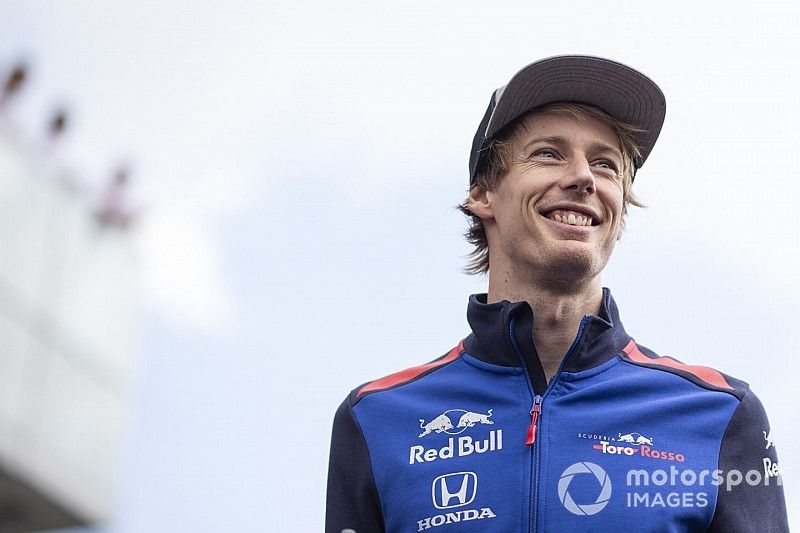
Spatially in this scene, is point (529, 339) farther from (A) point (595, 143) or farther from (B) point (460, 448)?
(A) point (595, 143)

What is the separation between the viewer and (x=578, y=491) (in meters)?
4.14

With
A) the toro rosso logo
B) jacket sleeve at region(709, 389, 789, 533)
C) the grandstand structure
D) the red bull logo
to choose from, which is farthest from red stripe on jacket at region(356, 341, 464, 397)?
the grandstand structure

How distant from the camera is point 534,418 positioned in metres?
4.34

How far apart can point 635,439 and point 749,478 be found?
328mm

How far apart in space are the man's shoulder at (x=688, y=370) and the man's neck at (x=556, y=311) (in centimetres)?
18

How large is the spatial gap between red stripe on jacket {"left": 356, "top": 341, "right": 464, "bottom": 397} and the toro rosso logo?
0.87ft

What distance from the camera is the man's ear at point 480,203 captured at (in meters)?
5.12

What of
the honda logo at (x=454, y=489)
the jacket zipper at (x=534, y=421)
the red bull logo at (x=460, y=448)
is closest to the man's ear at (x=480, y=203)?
the jacket zipper at (x=534, y=421)

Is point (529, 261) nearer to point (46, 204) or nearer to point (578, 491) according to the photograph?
point (578, 491)

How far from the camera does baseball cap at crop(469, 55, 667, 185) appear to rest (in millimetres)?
4863

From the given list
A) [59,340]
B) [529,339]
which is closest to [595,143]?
[529,339]

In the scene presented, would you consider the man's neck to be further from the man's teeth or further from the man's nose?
the man's nose

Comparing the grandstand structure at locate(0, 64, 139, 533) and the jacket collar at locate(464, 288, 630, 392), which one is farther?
the grandstand structure at locate(0, 64, 139, 533)

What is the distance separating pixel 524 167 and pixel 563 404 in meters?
0.87
